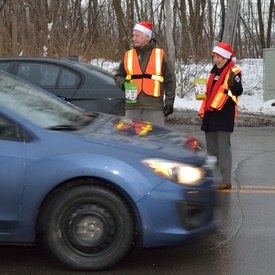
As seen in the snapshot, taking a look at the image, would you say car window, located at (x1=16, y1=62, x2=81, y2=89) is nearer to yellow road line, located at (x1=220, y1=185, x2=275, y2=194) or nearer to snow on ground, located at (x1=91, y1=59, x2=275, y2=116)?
yellow road line, located at (x1=220, y1=185, x2=275, y2=194)

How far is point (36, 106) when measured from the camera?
5.18 meters

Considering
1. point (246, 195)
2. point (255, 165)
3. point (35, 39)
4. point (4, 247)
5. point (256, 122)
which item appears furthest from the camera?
point (35, 39)

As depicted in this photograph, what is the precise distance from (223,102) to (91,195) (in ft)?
10.3

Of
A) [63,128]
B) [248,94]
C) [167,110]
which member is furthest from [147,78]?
[248,94]

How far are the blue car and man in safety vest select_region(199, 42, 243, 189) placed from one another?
2688mm

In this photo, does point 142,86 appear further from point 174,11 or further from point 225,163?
point 174,11

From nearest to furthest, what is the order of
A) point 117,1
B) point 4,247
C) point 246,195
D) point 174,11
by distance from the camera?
point 4,247 < point 246,195 < point 117,1 < point 174,11

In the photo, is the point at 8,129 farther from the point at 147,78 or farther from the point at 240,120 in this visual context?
the point at 240,120

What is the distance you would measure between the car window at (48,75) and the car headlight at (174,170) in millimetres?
4859

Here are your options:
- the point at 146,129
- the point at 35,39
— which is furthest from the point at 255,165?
the point at 35,39

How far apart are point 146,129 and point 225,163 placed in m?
2.26

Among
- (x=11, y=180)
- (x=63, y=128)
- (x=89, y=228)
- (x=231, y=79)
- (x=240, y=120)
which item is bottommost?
(x=240, y=120)

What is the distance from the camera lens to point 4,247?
5.26 m

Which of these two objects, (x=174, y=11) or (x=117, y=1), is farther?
(x=174, y=11)
